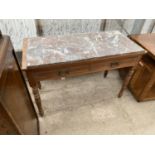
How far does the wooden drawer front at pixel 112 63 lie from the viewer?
113 centimetres

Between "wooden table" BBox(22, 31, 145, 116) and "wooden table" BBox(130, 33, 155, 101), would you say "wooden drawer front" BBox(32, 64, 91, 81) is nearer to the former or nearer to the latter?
"wooden table" BBox(22, 31, 145, 116)

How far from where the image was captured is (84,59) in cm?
102

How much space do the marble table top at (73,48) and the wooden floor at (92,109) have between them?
0.69 m

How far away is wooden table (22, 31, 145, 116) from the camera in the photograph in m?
0.98

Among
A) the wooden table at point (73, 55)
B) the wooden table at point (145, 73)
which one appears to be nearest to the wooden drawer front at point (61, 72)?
the wooden table at point (73, 55)

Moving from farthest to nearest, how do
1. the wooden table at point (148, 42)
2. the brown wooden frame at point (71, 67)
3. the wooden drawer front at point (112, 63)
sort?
the wooden table at point (148, 42), the wooden drawer front at point (112, 63), the brown wooden frame at point (71, 67)

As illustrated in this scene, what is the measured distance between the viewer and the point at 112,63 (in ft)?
3.83

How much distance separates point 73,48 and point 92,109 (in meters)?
0.73

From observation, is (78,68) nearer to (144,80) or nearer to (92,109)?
(92,109)

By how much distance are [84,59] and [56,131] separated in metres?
0.76

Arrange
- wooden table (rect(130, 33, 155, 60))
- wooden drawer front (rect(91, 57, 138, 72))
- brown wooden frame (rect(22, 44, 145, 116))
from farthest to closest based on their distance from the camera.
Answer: wooden table (rect(130, 33, 155, 60)) → wooden drawer front (rect(91, 57, 138, 72)) → brown wooden frame (rect(22, 44, 145, 116))

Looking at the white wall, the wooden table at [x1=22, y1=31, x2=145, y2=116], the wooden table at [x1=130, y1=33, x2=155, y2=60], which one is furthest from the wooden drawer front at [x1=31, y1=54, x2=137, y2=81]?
the white wall

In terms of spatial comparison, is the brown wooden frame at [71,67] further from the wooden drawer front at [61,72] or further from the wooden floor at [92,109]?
the wooden floor at [92,109]
